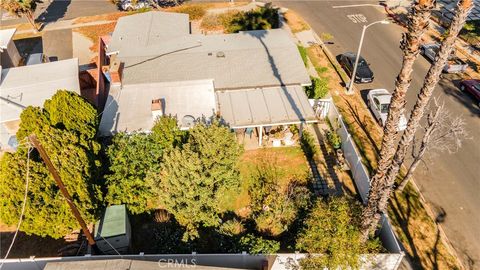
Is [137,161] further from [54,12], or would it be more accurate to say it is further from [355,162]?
[54,12]

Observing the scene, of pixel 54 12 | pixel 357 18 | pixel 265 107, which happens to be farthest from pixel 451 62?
pixel 54 12

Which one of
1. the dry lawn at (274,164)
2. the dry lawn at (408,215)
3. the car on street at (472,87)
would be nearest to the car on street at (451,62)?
the car on street at (472,87)

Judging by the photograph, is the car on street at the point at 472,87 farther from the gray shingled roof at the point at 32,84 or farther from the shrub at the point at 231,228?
the gray shingled roof at the point at 32,84

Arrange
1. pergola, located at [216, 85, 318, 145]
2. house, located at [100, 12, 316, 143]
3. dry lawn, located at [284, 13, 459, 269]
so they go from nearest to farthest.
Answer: dry lawn, located at [284, 13, 459, 269] < pergola, located at [216, 85, 318, 145] < house, located at [100, 12, 316, 143]

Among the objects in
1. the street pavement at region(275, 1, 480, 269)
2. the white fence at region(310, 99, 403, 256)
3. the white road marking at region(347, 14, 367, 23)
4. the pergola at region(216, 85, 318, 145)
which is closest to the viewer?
the white fence at region(310, 99, 403, 256)

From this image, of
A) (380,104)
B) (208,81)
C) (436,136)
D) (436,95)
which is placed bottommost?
(436,95)

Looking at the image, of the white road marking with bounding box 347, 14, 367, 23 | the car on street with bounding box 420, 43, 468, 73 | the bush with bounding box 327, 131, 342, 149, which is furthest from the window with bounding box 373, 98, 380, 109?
the white road marking with bounding box 347, 14, 367, 23

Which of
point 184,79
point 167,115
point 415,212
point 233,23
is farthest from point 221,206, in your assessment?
point 233,23

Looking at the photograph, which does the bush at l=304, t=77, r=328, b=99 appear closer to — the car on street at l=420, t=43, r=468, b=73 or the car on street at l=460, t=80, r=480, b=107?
the car on street at l=420, t=43, r=468, b=73
